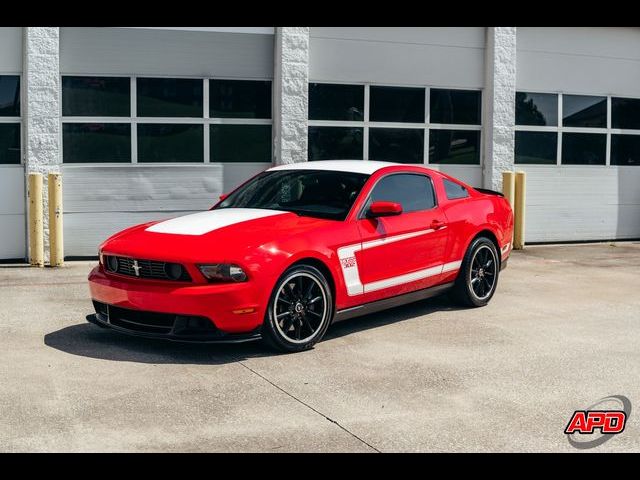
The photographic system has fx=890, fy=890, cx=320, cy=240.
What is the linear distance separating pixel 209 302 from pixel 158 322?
1.60 feet

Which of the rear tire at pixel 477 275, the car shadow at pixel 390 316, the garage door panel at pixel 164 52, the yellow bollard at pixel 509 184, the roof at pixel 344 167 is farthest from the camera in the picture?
the yellow bollard at pixel 509 184

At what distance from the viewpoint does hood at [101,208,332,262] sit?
21.3 feet

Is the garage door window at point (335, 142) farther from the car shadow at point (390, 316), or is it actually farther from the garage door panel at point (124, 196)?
the car shadow at point (390, 316)

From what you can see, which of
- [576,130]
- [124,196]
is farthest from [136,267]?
[576,130]

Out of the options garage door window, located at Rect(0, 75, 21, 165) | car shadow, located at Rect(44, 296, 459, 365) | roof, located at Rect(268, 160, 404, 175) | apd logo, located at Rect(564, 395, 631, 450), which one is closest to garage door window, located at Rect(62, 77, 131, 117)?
garage door window, located at Rect(0, 75, 21, 165)

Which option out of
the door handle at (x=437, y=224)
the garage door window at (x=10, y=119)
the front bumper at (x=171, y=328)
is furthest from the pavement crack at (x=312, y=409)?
the garage door window at (x=10, y=119)

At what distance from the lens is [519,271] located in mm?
11641

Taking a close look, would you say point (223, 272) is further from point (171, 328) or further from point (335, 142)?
point (335, 142)

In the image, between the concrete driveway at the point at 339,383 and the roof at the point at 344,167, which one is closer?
the concrete driveway at the point at 339,383

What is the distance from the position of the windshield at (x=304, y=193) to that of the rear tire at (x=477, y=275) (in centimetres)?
149

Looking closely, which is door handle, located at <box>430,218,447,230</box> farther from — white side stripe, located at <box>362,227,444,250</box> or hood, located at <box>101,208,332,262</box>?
hood, located at <box>101,208,332,262</box>

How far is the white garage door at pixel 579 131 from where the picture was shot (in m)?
15.1
